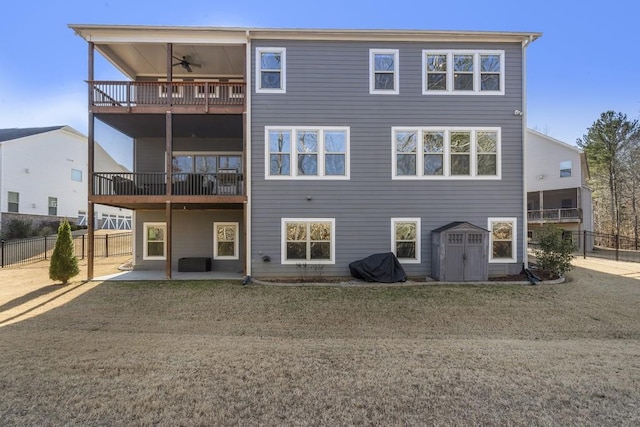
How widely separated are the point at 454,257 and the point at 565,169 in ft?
55.6

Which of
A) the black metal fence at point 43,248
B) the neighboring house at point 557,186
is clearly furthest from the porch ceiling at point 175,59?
the neighboring house at point 557,186

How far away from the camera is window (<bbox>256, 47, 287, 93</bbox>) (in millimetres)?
10594

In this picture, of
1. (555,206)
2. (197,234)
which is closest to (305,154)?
(197,234)

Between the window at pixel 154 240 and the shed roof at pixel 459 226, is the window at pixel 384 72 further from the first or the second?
the window at pixel 154 240

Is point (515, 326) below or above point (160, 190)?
below

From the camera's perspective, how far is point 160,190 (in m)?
11.3

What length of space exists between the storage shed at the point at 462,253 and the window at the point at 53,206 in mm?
26021

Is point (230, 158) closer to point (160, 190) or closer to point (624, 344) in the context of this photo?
point (160, 190)

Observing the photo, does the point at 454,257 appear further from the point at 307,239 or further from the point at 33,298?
the point at 33,298

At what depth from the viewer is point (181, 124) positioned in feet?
36.4

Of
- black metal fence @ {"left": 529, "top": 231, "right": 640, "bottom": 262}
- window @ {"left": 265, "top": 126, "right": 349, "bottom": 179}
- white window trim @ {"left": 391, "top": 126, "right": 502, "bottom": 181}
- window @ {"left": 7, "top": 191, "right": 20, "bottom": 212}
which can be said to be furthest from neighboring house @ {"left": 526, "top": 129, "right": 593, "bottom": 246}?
window @ {"left": 7, "top": 191, "right": 20, "bottom": 212}

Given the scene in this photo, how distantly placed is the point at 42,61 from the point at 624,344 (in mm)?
27818

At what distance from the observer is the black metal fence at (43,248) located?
1430 centimetres

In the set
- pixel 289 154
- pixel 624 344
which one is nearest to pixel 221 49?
pixel 289 154
